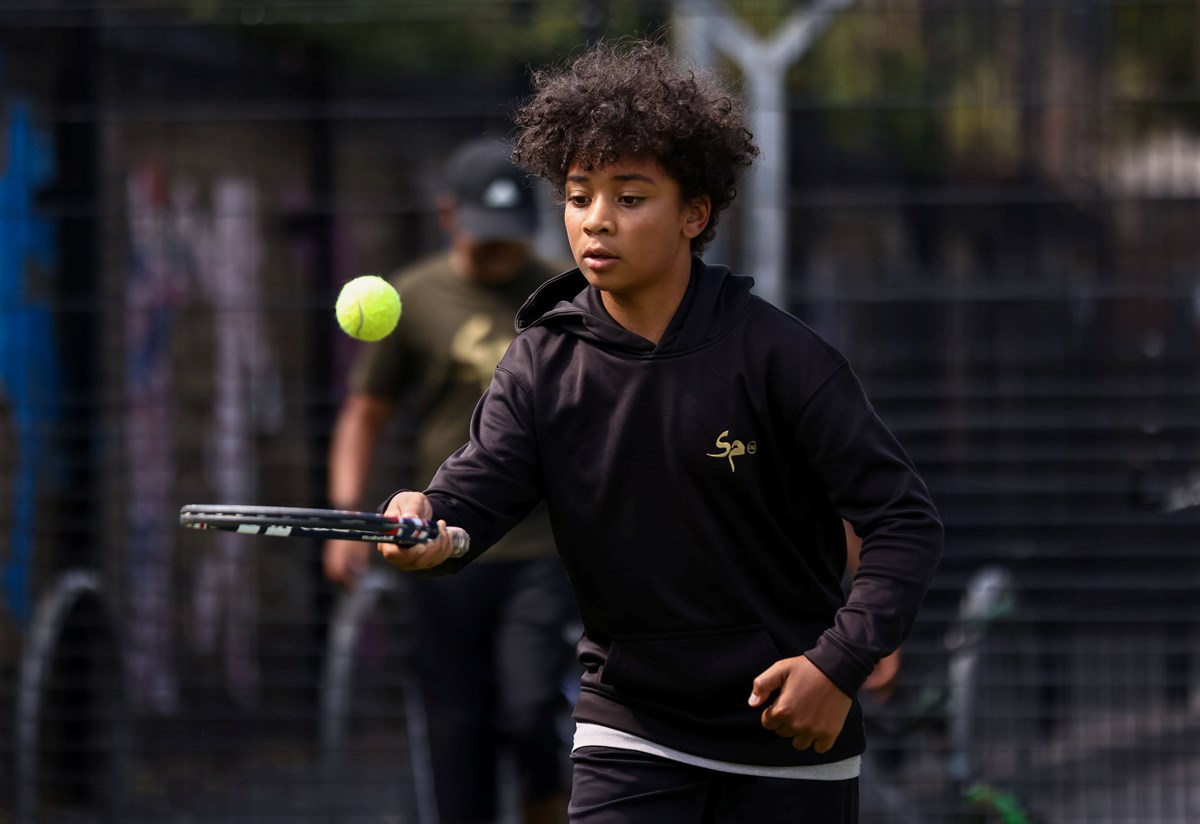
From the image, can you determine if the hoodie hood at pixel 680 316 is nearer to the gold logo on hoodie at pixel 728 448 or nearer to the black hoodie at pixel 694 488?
the black hoodie at pixel 694 488

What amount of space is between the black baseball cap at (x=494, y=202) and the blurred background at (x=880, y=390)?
23.2 inches

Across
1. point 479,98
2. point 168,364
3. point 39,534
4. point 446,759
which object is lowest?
point 446,759

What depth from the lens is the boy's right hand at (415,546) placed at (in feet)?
9.30

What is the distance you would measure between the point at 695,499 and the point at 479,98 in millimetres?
3546

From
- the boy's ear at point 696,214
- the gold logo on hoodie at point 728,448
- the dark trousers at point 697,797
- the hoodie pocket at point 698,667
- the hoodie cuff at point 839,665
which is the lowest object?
the dark trousers at point 697,797

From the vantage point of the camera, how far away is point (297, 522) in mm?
2654

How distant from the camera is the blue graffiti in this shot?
632cm

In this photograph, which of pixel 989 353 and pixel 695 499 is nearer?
pixel 695 499

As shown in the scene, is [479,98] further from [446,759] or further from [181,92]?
[446,759]

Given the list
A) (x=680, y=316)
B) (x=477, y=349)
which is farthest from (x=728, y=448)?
(x=477, y=349)

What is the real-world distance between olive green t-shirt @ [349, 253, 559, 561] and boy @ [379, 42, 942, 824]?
2.11m

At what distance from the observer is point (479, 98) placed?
6395 mm

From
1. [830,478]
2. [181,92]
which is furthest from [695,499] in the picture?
[181,92]

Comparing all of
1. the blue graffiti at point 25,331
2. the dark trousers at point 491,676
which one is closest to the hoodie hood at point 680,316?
the dark trousers at point 491,676
